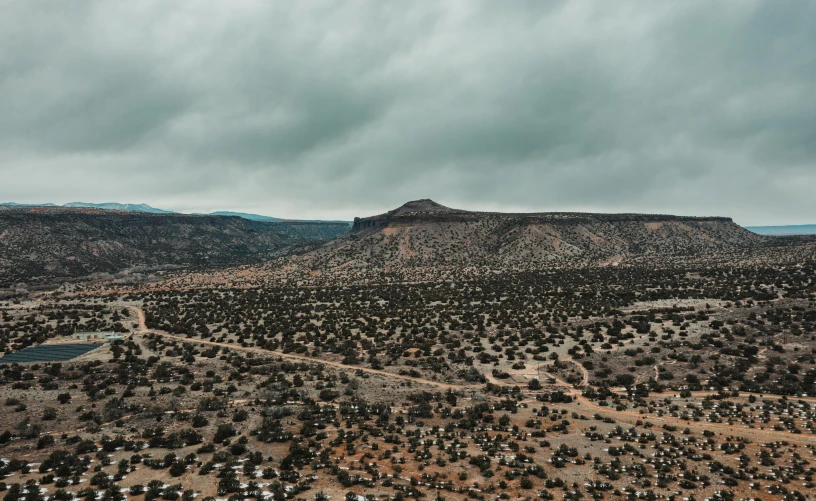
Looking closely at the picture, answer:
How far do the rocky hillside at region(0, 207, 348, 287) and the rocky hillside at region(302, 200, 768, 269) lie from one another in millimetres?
46782

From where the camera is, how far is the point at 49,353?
3681cm

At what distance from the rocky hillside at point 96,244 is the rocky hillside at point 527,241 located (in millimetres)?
46782

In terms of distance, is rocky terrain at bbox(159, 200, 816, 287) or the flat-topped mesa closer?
rocky terrain at bbox(159, 200, 816, 287)

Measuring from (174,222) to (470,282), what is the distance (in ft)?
492

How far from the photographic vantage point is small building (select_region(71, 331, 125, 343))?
4253cm

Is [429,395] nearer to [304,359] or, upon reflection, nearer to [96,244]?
[304,359]

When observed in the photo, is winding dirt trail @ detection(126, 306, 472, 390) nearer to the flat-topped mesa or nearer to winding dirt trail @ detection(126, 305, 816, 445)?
winding dirt trail @ detection(126, 305, 816, 445)

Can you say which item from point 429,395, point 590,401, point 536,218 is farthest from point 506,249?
point 429,395

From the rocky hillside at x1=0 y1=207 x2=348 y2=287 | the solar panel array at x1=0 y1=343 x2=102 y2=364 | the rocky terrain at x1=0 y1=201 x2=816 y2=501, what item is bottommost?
the solar panel array at x1=0 y1=343 x2=102 y2=364

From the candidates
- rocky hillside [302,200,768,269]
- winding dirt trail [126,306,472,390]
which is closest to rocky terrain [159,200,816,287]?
rocky hillside [302,200,768,269]

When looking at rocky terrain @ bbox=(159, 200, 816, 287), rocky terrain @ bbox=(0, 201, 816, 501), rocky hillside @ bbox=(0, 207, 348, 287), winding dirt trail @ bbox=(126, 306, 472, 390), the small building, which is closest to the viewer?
rocky terrain @ bbox=(0, 201, 816, 501)

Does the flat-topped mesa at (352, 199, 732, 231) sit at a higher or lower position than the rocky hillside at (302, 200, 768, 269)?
higher

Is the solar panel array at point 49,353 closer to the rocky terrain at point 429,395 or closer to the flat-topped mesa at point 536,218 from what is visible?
the rocky terrain at point 429,395

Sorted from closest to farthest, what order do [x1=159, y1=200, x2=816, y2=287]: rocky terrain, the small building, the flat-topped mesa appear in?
the small building, [x1=159, y1=200, x2=816, y2=287]: rocky terrain, the flat-topped mesa
